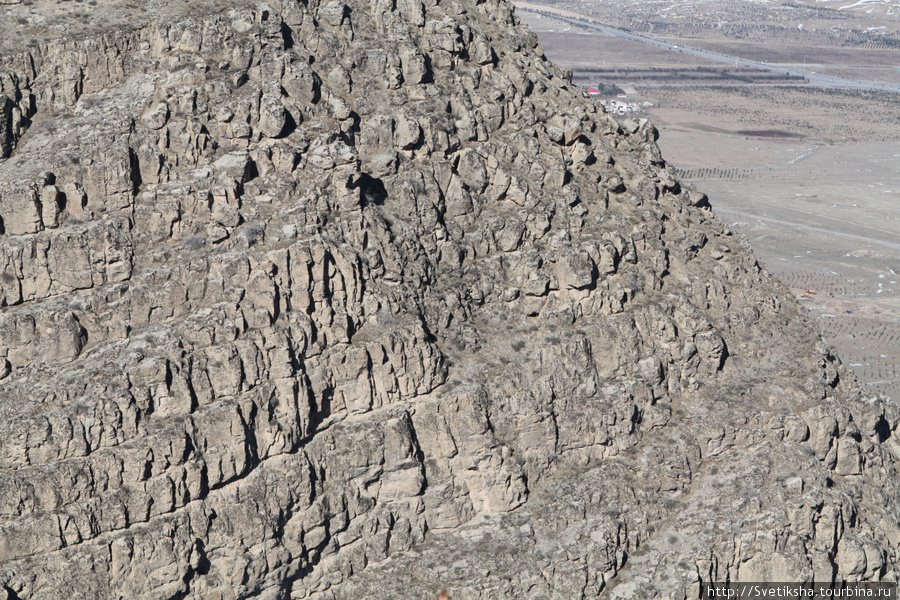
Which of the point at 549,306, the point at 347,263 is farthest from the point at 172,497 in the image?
the point at 549,306

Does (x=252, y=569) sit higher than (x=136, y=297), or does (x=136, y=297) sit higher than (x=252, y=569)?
(x=136, y=297)

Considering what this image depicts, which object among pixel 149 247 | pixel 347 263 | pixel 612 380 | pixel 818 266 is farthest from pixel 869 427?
pixel 818 266

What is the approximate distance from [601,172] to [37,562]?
50.1 m

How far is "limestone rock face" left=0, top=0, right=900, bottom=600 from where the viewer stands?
67562mm

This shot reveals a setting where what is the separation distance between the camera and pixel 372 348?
2913 inches

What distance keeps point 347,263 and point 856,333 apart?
111 meters

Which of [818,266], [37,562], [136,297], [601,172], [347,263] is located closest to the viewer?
[37,562]

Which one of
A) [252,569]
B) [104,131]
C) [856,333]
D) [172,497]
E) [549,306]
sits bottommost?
[856,333]

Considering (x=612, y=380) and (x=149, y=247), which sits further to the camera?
(x=612, y=380)

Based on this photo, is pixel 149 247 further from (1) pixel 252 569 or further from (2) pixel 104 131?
(1) pixel 252 569

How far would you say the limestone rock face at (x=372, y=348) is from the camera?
67562mm

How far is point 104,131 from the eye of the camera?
238ft

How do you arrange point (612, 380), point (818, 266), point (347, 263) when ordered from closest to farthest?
1. point (347, 263)
2. point (612, 380)
3. point (818, 266)

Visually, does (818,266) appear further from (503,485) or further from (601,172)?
(503,485)
